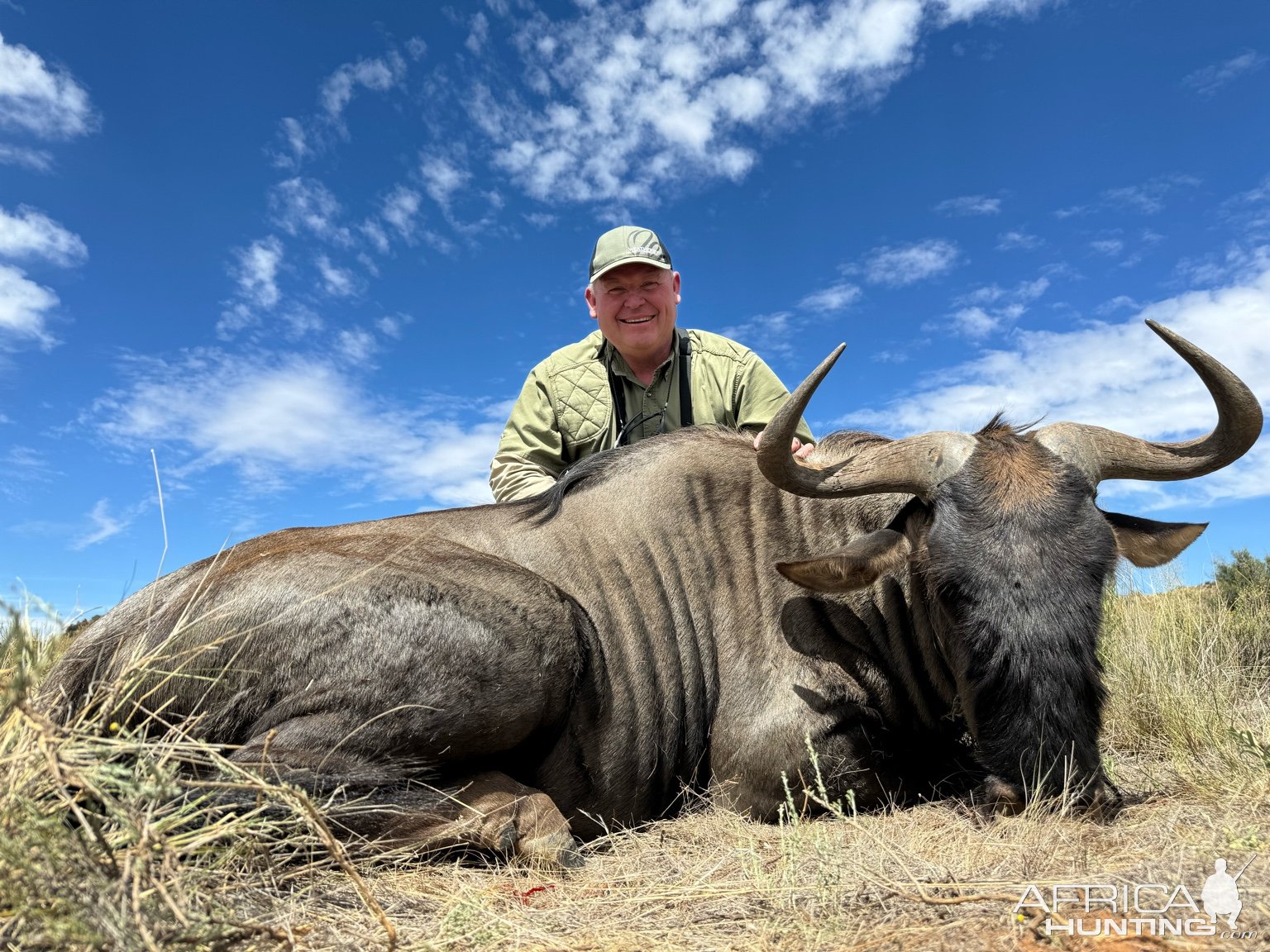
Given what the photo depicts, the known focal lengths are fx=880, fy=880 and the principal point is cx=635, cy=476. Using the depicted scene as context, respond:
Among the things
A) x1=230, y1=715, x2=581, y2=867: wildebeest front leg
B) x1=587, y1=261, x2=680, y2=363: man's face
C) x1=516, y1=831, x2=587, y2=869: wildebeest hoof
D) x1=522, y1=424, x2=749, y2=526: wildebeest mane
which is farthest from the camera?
x1=587, y1=261, x2=680, y2=363: man's face

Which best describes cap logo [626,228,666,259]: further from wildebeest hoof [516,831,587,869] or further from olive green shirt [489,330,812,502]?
wildebeest hoof [516,831,587,869]

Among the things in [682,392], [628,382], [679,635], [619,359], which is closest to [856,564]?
[679,635]

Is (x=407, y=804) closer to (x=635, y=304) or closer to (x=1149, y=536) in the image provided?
(x=1149, y=536)

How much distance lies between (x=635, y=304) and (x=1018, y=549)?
3978mm

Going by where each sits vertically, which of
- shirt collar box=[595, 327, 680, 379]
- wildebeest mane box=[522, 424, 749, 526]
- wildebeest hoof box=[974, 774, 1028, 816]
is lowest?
wildebeest hoof box=[974, 774, 1028, 816]

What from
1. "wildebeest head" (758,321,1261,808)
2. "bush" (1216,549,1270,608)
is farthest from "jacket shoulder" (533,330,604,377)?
"bush" (1216,549,1270,608)

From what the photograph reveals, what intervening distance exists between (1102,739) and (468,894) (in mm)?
4763

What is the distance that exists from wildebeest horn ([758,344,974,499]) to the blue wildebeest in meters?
0.01

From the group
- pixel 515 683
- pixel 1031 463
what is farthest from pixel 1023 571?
pixel 515 683

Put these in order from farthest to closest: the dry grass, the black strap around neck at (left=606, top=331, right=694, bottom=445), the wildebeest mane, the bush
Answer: the bush < the black strap around neck at (left=606, top=331, right=694, bottom=445) < the wildebeest mane < the dry grass

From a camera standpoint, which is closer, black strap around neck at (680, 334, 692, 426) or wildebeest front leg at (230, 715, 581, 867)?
wildebeest front leg at (230, 715, 581, 867)

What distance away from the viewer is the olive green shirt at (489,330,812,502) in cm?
710

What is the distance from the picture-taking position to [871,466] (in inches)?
171

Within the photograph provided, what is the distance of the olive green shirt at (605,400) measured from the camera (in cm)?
710
